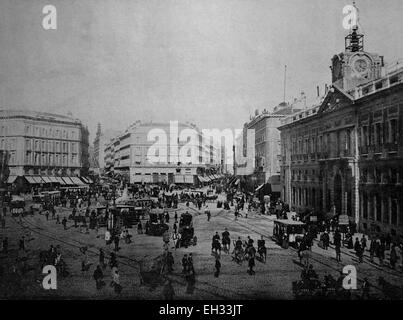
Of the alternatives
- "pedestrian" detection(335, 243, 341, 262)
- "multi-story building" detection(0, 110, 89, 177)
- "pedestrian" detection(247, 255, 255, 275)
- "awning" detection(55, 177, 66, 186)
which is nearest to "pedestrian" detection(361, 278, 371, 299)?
"pedestrian" detection(335, 243, 341, 262)

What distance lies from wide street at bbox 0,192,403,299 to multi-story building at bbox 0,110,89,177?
6.36 metres

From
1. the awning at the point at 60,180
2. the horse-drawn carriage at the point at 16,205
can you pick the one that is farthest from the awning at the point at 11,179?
the awning at the point at 60,180

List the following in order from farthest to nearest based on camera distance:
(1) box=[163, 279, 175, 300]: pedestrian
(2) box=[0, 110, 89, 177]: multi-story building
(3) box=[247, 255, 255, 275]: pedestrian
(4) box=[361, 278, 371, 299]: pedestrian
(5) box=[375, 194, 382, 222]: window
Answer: (2) box=[0, 110, 89, 177]: multi-story building, (5) box=[375, 194, 382, 222]: window, (3) box=[247, 255, 255, 275]: pedestrian, (1) box=[163, 279, 175, 300]: pedestrian, (4) box=[361, 278, 371, 299]: pedestrian

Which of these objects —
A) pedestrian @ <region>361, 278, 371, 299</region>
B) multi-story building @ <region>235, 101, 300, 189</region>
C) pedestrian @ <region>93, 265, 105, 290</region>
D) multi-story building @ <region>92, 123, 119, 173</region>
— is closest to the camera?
pedestrian @ <region>361, 278, 371, 299</region>

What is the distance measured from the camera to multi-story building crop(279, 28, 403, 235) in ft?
70.3

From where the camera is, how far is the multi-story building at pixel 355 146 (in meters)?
21.4

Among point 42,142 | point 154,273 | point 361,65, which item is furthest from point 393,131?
point 42,142

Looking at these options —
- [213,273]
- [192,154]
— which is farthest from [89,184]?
[213,273]

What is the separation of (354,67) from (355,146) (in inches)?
243

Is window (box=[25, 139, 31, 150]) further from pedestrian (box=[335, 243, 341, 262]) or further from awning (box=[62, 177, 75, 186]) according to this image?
pedestrian (box=[335, 243, 341, 262])

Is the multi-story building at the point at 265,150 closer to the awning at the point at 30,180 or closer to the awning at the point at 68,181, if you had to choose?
the awning at the point at 68,181
